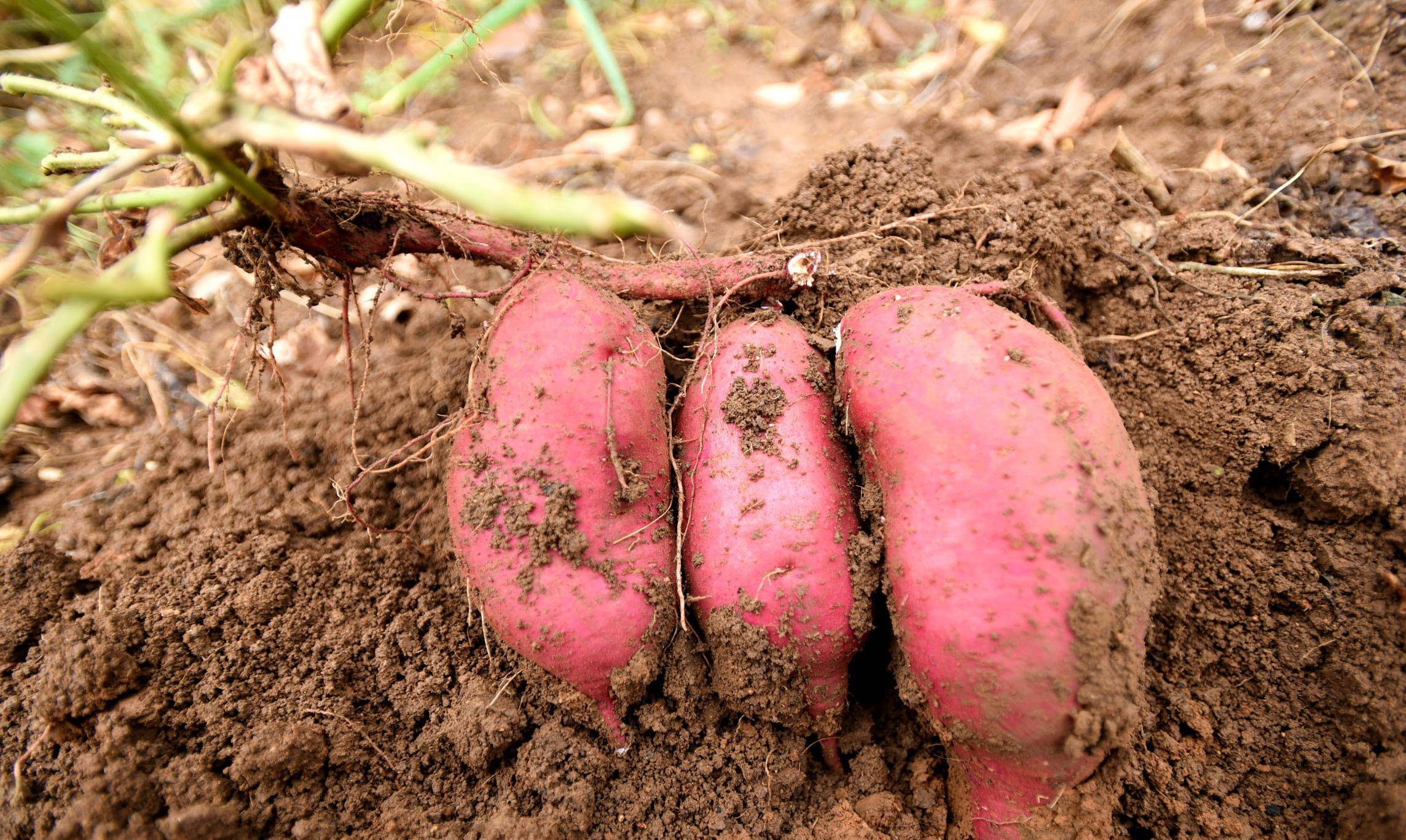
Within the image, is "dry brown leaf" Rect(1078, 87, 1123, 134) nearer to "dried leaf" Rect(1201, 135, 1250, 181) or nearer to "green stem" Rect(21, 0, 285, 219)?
"dried leaf" Rect(1201, 135, 1250, 181)

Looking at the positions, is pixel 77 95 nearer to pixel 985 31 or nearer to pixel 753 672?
pixel 753 672

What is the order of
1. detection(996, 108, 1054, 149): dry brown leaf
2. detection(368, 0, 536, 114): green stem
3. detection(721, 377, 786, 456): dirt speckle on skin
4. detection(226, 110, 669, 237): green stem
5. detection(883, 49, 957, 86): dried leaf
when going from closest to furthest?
detection(226, 110, 669, 237): green stem → detection(721, 377, 786, 456): dirt speckle on skin → detection(368, 0, 536, 114): green stem → detection(996, 108, 1054, 149): dry brown leaf → detection(883, 49, 957, 86): dried leaf

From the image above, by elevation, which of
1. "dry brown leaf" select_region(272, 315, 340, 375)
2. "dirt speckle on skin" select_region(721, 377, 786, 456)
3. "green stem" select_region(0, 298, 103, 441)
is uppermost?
"green stem" select_region(0, 298, 103, 441)

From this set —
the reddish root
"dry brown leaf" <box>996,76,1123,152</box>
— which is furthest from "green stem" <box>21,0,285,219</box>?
"dry brown leaf" <box>996,76,1123,152</box>

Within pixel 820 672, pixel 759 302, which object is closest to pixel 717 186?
pixel 759 302

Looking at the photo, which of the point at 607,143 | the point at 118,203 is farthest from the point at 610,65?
the point at 118,203

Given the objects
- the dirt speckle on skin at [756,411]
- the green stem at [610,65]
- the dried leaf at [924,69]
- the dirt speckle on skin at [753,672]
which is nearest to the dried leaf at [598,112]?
the green stem at [610,65]

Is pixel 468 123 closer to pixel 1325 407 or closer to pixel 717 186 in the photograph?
pixel 717 186
